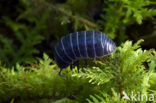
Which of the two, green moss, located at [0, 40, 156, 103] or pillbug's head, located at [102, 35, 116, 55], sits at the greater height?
pillbug's head, located at [102, 35, 116, 55]

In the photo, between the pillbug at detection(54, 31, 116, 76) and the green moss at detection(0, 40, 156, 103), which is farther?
the pillbug at detection(54, 31, 116, 76)

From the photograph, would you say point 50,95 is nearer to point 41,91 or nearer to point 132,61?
point 41,91

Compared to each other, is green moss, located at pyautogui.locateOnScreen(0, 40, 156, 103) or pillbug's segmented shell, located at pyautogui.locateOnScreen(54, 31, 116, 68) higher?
pillbug's segmented shell, located at pyautogui.locateOnScreen(54, 31, 116, 68)

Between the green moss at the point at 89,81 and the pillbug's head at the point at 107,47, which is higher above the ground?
the pillbug's head at the point at 107,47

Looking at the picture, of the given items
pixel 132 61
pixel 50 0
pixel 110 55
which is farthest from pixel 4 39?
pixel 132 61

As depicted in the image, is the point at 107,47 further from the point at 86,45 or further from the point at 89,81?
the point at 89,81

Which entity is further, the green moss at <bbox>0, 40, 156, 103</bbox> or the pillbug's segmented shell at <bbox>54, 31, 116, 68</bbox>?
the pillbug's segmented shell at <bbox>54, 31, 116, 68</bbox>

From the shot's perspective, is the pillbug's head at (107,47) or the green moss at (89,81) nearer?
the green moss at (89,81)
